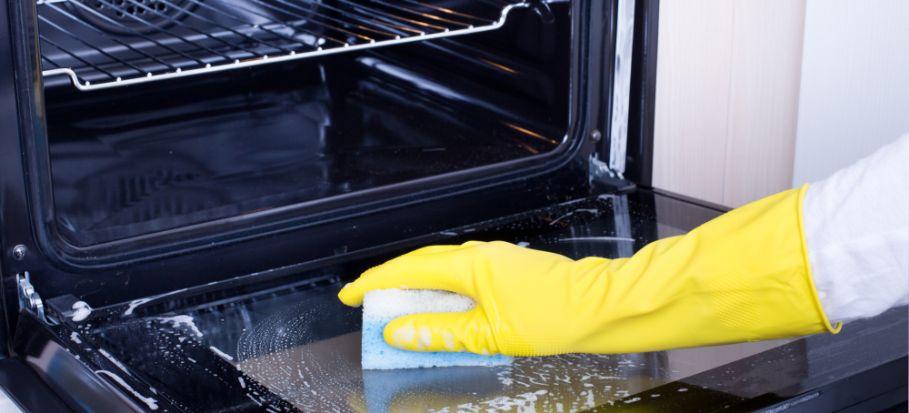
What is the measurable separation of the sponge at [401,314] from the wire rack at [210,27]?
517 millimetres

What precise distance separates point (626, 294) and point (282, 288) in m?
0.38

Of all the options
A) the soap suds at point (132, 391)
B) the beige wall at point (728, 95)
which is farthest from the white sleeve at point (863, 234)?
the soap suds at point (132, 391)

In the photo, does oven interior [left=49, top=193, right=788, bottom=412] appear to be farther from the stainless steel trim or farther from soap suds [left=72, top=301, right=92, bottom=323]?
the stainless steel trim

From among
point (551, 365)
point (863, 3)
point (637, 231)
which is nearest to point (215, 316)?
point (551, 365)

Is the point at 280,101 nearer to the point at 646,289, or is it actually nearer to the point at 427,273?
the point at 427,273

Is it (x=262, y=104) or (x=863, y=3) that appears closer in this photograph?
(x=863, y=3)

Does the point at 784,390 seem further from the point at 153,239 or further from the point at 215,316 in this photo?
the point at 153,239

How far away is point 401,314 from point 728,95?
0.60 metres

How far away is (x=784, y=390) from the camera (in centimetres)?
89

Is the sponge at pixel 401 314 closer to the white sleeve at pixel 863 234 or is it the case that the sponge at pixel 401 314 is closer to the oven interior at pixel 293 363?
the oven interior at pixel 293 363

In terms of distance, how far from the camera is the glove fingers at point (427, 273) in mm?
977

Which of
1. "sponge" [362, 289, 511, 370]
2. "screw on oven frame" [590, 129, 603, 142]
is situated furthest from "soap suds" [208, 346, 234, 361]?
Result: "screw on oven frame" [590, 129, 603, 142]

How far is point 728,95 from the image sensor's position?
→ 1.35 m

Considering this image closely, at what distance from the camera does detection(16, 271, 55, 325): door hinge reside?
3.41ft
